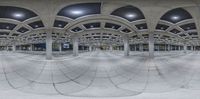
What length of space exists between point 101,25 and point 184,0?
8.57 metres

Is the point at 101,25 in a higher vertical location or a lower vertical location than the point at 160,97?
higher

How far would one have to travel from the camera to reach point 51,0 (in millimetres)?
9062

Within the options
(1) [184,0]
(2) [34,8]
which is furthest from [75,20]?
(1) [184,0]

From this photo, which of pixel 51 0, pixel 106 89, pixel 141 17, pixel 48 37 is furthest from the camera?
pixel 141 17

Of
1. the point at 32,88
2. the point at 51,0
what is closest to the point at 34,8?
the point at 51,0

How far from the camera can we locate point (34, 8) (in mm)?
10656

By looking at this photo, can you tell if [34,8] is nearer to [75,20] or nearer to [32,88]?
[75,20]

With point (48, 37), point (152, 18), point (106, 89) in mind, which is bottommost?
point (106, 89)

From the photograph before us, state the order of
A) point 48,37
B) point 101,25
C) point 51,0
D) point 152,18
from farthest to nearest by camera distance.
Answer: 1. point 101,25
2. point 48,37
3. point 152,18
4. point 51,0

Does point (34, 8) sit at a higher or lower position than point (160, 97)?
higher

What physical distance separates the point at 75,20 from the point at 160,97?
11.7 meters

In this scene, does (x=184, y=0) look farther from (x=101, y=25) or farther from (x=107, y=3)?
(x=101, y=25)

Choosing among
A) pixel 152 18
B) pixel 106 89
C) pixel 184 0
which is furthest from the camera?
pixel 152 18

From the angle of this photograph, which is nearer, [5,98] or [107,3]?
[5,98]
